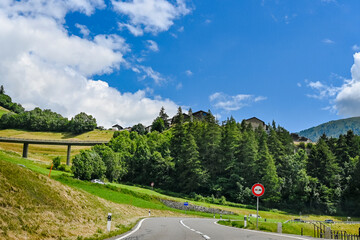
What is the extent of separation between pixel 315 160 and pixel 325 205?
45.7 feet

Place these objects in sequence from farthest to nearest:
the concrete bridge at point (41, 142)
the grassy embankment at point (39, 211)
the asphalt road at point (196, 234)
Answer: the concrete bridge at point (41, 142) < the asphalt road at point (196, 234) < the grassy embankment at point (39, 211)

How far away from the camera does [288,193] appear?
229ft

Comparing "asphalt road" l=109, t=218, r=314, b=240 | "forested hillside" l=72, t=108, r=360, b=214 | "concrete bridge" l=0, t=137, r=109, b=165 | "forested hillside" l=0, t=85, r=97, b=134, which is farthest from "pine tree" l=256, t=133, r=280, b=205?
"forested hillside" l=0, t=85, r=97, b=134

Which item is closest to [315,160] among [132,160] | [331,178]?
[331,178]

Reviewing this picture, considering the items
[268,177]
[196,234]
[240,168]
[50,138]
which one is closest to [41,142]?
[50,138]

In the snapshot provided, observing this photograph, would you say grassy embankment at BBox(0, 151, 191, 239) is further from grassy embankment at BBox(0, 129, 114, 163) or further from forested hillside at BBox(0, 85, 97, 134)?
forested hillside at BBox(0, 85, 97, 134)

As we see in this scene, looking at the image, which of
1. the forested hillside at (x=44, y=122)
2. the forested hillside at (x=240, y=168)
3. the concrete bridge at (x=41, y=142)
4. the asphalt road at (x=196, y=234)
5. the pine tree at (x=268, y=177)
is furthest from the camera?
the forested hillside at (x=44, y=122)

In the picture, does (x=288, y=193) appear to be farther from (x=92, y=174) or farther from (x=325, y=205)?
(x=92, y=174)

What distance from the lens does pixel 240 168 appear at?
7125 centimetres

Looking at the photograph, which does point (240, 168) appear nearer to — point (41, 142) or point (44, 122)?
point (41, 142)

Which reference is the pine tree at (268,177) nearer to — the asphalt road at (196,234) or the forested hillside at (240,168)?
the forested hillside at (240,168)

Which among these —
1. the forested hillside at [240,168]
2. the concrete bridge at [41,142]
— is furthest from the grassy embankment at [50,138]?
the forested hillside at [240,168]

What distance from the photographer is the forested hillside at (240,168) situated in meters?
66.8

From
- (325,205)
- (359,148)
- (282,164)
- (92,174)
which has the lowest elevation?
(325,205)
